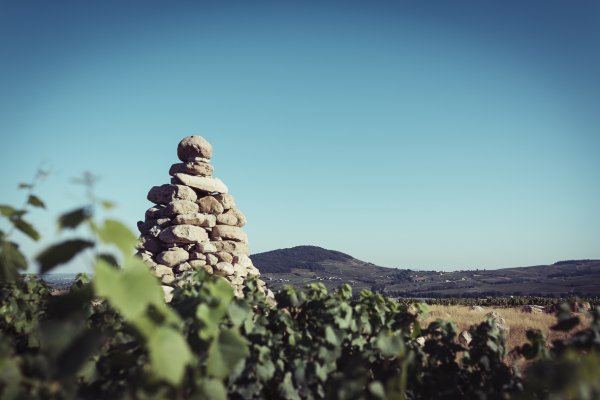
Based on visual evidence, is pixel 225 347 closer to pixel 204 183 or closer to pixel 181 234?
pixel 181 234

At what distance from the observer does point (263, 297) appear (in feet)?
13.0

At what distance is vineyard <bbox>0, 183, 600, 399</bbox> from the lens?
1.38m

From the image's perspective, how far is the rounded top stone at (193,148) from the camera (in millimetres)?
13641

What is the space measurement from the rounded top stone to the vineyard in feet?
31.7

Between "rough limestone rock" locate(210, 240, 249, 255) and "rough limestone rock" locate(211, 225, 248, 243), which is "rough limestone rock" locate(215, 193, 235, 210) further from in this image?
"rough limestone rock" locate(210, 240, 249, 255)

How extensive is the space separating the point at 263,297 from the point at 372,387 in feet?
7.37

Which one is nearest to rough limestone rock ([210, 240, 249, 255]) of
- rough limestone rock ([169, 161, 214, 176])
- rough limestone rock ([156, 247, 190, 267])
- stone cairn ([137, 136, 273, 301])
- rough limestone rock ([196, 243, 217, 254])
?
stone cairn ([137, 136, 273, 301])

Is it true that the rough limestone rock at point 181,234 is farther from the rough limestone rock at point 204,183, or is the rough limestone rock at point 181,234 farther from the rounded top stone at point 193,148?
the rounded top stone at point 193,148

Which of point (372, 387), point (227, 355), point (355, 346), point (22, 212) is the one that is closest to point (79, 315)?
point (227, 355)

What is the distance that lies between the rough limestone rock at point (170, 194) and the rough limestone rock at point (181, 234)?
1.18m

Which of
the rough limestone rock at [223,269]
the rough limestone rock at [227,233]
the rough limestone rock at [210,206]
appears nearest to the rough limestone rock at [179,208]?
the rough limestone rock at [210,206]

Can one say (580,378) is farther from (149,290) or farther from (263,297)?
(263,297)

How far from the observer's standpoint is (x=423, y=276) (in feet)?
580

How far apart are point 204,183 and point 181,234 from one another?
2270mm
